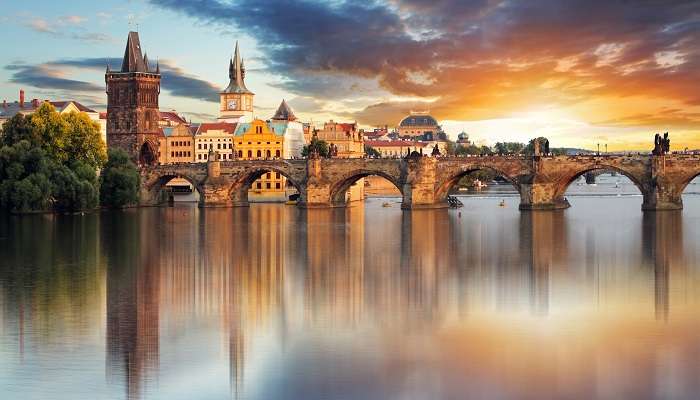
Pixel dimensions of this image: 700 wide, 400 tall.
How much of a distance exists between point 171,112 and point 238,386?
130647 millimetres

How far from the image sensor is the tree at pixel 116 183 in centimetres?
7919

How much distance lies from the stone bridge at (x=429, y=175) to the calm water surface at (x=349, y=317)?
20387 millimetres

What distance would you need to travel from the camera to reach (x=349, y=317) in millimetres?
27531

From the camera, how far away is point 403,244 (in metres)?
49.8

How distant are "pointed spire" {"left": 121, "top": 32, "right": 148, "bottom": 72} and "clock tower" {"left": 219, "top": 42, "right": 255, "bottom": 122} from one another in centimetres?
2121

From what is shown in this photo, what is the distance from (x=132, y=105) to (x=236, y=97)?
2468 centimetres

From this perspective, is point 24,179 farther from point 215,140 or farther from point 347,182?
point 215,140

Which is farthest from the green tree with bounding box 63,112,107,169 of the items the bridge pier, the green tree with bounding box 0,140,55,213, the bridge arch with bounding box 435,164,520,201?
the bridge pier

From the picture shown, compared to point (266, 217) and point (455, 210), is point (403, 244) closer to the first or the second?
point (266, 217)

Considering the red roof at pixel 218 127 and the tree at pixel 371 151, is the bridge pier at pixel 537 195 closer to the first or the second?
the red roof at pixel 218 127

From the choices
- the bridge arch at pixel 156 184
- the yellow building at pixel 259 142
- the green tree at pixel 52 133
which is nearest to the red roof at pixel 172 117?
the yellow building at pixel 259 142

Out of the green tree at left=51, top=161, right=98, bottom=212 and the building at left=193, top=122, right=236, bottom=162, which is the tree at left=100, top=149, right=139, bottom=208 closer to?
the green tree at left=51, top=161, right=98, bottom=212

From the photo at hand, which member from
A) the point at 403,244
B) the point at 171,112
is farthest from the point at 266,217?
the point at 171,112

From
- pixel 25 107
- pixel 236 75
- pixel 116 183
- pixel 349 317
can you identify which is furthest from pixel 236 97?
pixel 349 317
